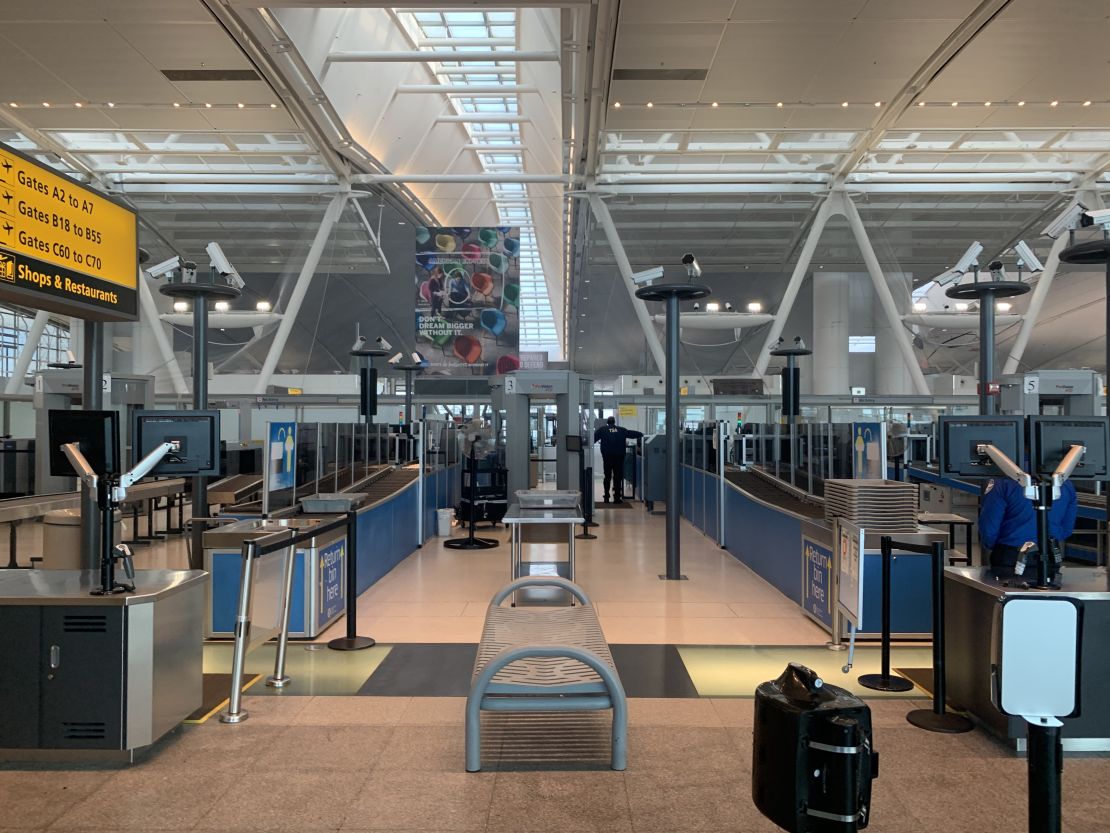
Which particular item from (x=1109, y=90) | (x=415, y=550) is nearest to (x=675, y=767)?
(x=415, y=550)

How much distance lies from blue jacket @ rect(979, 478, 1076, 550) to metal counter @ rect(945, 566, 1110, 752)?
0.92 feet

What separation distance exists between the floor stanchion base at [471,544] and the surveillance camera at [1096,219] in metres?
7.56

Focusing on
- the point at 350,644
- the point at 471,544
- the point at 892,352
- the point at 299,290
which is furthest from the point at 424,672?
the point at 892,352

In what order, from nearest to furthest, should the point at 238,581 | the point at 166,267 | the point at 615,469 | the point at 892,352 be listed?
the point at 238,581 < the point at 166,267 < the point at 615,469 < the point at 892,352

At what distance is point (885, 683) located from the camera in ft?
15.4

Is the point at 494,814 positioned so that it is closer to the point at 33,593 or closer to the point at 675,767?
the point at 675,767

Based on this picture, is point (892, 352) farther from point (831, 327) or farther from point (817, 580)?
point (817, 580)

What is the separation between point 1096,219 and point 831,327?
60.9 feet

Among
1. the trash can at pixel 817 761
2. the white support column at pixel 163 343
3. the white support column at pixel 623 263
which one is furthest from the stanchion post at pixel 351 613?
the white support column at pixel 163 343

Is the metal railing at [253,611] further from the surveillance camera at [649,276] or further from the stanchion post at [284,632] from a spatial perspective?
the surveillance camera at [649,276]

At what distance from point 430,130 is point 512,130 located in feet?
12.2

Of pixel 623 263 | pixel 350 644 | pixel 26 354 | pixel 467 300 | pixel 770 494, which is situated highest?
pixel 623 263

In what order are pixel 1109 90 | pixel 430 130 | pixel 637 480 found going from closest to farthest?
pixel 1109 90, pixel 637 480, pixel 430 130

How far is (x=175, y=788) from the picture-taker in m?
3.34
